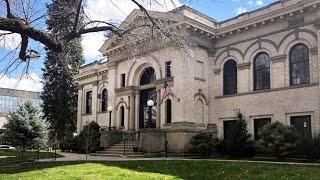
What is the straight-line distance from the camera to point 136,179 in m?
13.2

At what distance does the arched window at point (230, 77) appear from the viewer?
28394mm

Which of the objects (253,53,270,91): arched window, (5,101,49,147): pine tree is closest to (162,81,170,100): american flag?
(253,53,270,91): arched window

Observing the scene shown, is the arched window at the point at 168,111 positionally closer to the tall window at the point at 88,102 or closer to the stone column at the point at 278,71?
the stone column at the point at 278,71

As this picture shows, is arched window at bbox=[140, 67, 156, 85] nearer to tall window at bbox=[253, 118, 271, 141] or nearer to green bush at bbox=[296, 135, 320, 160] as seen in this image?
tall window at bbox=[253, 118, 271, 141]

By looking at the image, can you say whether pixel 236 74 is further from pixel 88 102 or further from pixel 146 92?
pixel 88 102

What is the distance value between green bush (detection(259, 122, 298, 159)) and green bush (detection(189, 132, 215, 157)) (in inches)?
143

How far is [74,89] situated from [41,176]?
35940mm

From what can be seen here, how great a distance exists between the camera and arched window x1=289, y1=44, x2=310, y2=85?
24381 mm

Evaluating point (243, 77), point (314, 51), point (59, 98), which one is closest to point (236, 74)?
point (243, 77)

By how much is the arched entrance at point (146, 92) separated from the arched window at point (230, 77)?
17.6 ft

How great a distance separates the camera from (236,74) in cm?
2823

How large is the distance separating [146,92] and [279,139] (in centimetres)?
1346

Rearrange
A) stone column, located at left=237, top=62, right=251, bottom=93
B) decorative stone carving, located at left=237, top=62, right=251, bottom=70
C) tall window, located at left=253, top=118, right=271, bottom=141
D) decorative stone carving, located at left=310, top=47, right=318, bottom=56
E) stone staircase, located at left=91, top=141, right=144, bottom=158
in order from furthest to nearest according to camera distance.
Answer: decorative stone carving, located at left=237, top=62, right=251, bottom=70, stone column, located at left=237, top=62, right=251, bottom=93, tall window, located at left=253, top=118, right=271, bottom=141, stone staircase, located at left=91, top=141, right=144, bottom=158, decorative stone carving, located at left=310, top=47, right=318, bottom=56

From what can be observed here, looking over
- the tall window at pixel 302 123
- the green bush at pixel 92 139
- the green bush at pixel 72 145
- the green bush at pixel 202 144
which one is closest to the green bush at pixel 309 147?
the tall window at pixel 302 123
